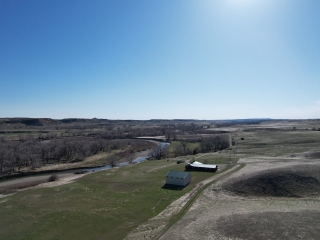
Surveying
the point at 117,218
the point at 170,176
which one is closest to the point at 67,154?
the point at 170,176

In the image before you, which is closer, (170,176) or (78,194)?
(78,194)

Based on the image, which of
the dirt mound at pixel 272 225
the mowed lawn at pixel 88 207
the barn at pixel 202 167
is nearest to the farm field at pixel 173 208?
the dirt mound at pixel 272 225

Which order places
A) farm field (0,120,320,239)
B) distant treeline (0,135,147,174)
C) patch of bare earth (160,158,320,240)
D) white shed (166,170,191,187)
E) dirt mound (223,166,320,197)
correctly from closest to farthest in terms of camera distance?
patch of bare earth (160,158,320,240) < farm field (0,120,320,239) < dirt mound (223,166,320,197) < white shed (166,170,191,187) < distant treeline (0,135,147,174)

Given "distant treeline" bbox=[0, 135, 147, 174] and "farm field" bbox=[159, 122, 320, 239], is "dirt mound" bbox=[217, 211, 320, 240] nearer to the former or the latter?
"farm field" bbox=[159, 122, 320, 239]

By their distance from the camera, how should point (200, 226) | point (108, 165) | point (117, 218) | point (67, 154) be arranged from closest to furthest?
point (200, 226), point (117, 218), point (108, 165), point (67, 154)

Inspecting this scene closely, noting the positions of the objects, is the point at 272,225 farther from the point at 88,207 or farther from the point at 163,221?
the point at 88,207

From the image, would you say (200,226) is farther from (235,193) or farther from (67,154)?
(67,154)

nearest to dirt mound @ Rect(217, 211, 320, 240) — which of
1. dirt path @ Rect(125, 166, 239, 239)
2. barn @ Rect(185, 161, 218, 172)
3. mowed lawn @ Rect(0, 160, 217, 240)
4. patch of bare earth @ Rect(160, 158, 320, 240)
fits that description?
patch of bare earth @ Rect(160, 158, 320, 240)
